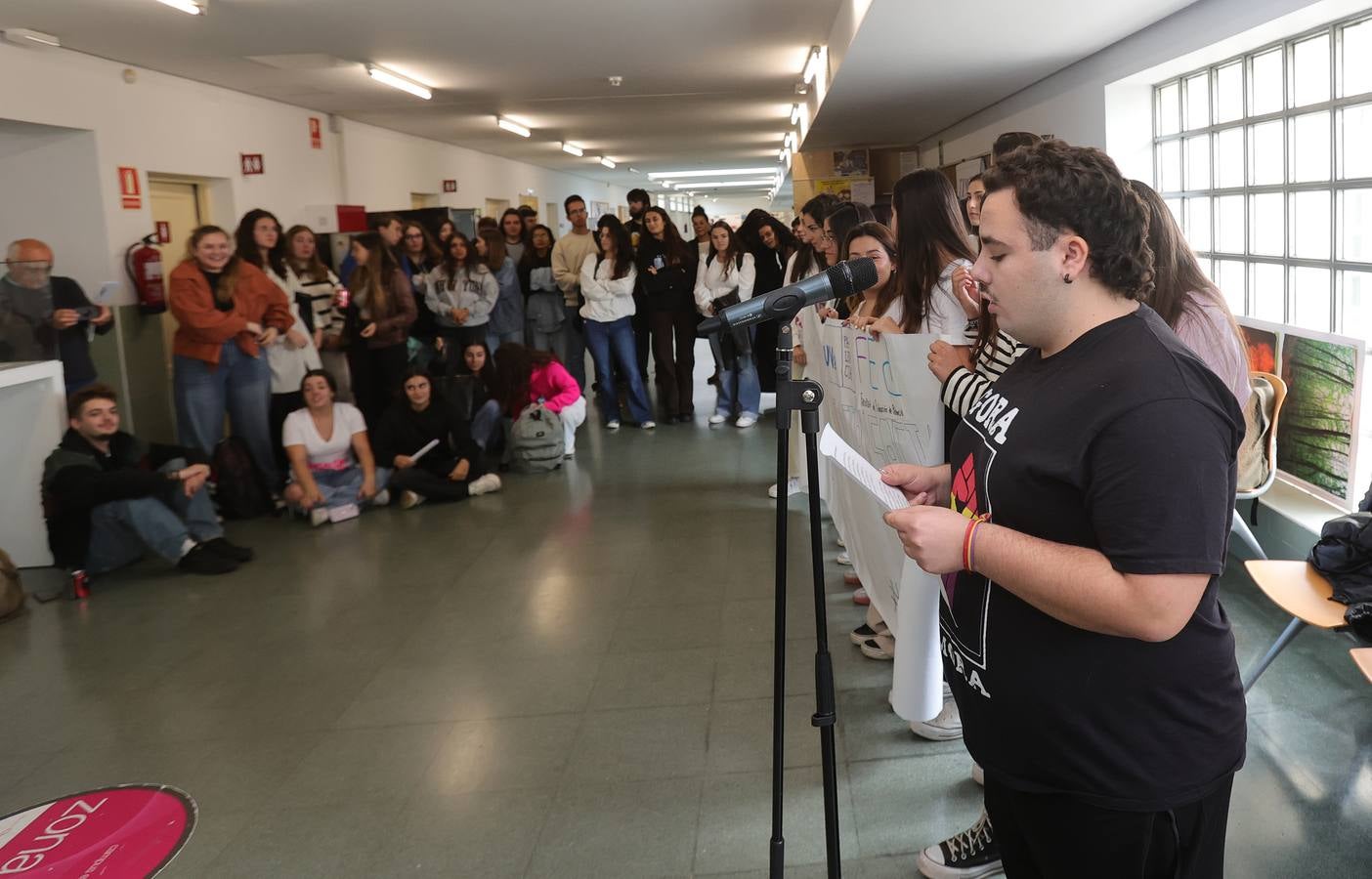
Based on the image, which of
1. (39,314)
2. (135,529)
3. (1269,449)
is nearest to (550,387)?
(135,529)

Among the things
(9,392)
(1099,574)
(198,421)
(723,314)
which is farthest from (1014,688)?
(198,421)

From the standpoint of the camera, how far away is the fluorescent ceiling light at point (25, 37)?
20.8 ft

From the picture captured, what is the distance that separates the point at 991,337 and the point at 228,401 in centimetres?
554

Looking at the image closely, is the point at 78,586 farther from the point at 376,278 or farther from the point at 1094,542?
the point at 1094,542

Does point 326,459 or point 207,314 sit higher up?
point 207,314

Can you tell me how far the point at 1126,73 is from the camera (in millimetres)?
6043

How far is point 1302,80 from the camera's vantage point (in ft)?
15.2

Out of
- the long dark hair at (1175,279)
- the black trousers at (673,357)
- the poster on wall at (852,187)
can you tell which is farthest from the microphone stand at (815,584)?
the poster on wall at (852,187)

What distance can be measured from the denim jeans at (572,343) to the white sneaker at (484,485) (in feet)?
8.47

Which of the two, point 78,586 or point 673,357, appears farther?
point 673,357

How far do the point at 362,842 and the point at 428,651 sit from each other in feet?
4.44

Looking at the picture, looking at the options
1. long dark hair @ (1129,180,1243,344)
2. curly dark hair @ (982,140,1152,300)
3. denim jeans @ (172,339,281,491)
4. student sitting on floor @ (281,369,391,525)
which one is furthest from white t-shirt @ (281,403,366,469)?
curly dark hair @ (982,140,1152,300)

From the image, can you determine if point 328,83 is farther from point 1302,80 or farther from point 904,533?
point 904,533

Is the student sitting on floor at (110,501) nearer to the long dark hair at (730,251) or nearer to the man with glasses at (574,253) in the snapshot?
the man with glasses at (574,253)
